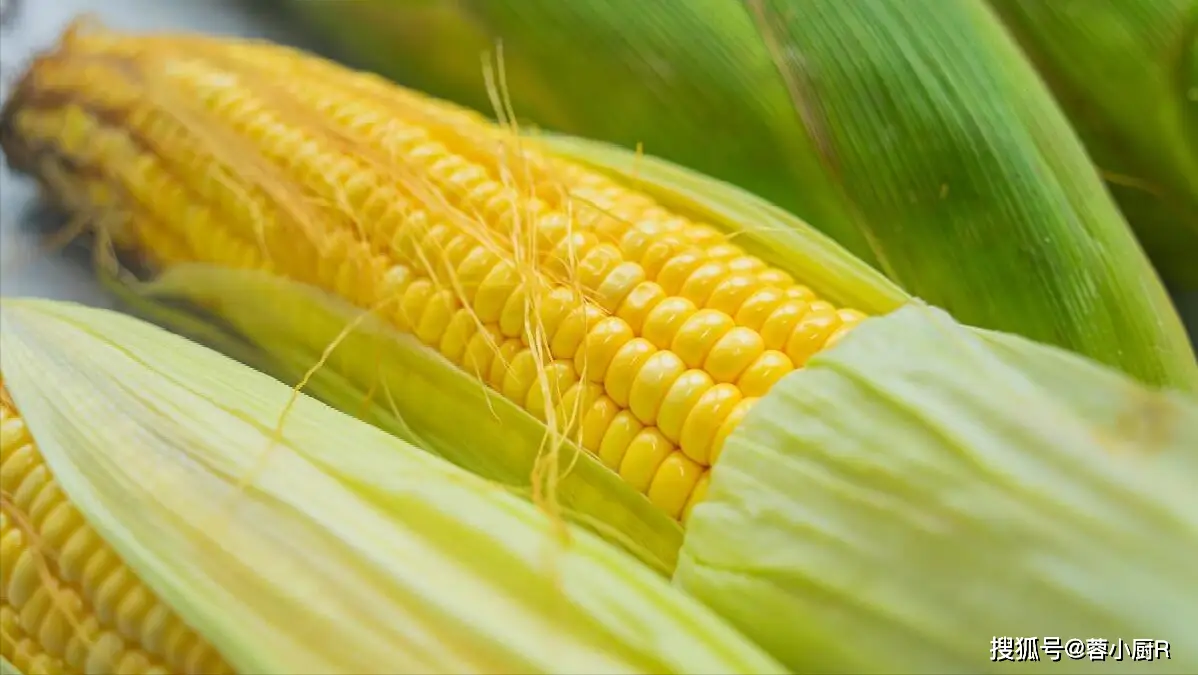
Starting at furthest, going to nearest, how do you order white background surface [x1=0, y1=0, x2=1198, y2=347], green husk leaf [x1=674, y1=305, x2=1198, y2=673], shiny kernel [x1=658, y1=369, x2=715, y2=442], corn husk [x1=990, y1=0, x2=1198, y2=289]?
1. white background surface [x1=0, y1=0, x2=1198, y2=347]
2. corn husk [x1=990, y1=0, x2=1198, y2=289]
3. shiny kernel [x1=658, y1=369, x2=715, y2=442]
4. green husk leaf [x1=674, y1=305, x2=1198, y2=673]

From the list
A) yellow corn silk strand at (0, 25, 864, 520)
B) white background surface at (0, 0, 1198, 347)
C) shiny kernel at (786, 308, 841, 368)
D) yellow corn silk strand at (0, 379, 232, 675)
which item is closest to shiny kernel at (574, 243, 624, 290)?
yellow corn silk strand at (0, 25, 864, 520)

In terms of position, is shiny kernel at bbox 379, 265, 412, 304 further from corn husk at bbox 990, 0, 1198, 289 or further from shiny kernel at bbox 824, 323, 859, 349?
corn husk at bbox 990, 0, 1198, 289

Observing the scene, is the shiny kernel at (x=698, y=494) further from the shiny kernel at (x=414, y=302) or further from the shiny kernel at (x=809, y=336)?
the shiny kernel at (x=414, y=302)

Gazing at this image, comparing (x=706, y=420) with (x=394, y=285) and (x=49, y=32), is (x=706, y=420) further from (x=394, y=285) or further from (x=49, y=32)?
(x=49, y=32)

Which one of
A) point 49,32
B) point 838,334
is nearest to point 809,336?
point 838,334

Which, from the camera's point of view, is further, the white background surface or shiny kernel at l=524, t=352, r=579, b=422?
the white background surface

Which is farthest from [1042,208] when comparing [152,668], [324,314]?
[152,668]

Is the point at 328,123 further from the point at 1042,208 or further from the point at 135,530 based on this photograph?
the point at 1042,208
